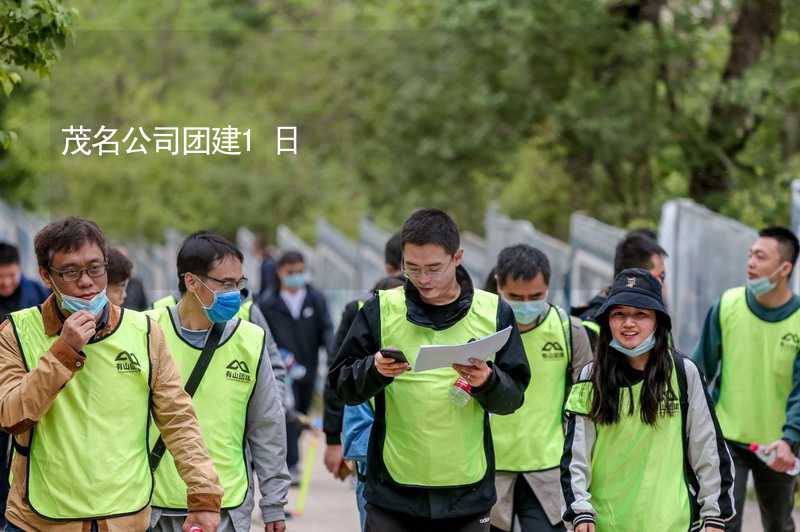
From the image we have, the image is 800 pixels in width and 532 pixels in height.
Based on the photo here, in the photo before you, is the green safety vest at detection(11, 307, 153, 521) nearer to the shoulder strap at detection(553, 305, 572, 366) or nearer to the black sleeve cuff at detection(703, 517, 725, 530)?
the black sleeve cuff at detection(703, 517, 725, 530)

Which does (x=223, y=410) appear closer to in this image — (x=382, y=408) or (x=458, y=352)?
(x=382, y=408)

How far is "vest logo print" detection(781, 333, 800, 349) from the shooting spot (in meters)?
7.98

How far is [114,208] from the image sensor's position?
3622cm

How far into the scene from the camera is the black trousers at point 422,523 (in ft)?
19.0

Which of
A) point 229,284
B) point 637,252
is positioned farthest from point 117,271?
point 637,252

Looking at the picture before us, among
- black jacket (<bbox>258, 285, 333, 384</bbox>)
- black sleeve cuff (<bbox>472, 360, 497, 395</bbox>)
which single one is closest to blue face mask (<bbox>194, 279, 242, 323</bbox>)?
black sleeve cuff (<bbox>472, 360, 497, 395</bbox>)

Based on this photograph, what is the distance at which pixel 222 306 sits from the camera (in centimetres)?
617

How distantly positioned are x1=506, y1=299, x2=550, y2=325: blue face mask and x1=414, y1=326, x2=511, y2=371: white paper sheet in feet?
5.72

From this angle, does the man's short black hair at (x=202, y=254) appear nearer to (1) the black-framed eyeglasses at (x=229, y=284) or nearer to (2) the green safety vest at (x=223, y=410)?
(1) the black-framed eyeglasses at (x=229, y=284)

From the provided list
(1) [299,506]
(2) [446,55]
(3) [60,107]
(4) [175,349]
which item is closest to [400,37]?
(2) [446,55]

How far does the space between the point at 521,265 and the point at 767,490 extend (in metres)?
2.11

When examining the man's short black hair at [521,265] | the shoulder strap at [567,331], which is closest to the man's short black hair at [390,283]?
the man's short black hair at [521,265]

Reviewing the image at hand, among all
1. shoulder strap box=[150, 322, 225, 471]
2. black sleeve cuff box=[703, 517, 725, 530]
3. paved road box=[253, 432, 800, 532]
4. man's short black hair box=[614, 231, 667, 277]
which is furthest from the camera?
paved road box=[253, 432, 800, 532]

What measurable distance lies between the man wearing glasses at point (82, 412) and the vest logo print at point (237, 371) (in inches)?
34.7
